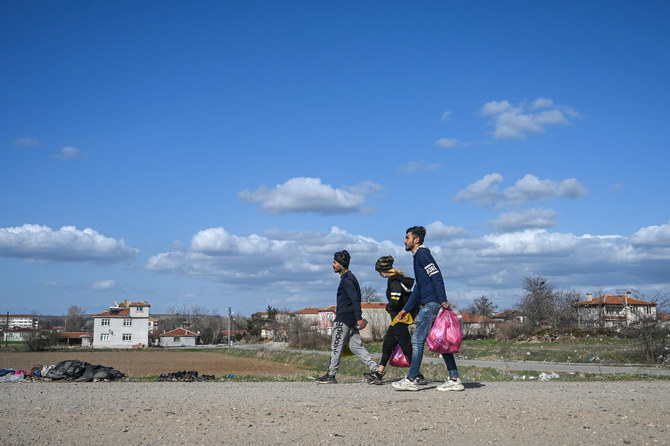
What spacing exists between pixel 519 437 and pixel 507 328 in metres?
46.3

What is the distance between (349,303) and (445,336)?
215cm

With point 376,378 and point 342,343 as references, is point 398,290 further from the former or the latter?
point 376,378

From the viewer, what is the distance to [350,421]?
19.8 feet

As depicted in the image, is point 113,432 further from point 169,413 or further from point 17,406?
point 17,406

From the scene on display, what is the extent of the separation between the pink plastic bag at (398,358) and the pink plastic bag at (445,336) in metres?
1.39

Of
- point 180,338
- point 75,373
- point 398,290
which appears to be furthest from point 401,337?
point 180,338

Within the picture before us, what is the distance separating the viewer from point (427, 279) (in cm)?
849

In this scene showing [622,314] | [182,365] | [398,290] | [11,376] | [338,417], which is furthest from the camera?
[622,314]

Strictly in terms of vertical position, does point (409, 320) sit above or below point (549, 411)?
above

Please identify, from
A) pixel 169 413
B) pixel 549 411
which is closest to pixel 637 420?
pixel 549 411

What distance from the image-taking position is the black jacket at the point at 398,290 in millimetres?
9680

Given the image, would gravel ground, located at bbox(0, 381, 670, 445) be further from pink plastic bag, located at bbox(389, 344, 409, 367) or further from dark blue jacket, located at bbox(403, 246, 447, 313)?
dark blue jacket, located at bbox(403, 246, 447, 313)

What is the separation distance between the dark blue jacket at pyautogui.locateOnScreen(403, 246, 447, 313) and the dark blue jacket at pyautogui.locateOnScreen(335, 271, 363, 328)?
58.8 inches

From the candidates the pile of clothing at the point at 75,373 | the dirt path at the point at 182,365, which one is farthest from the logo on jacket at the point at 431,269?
the dirt path at the point at 182,365
